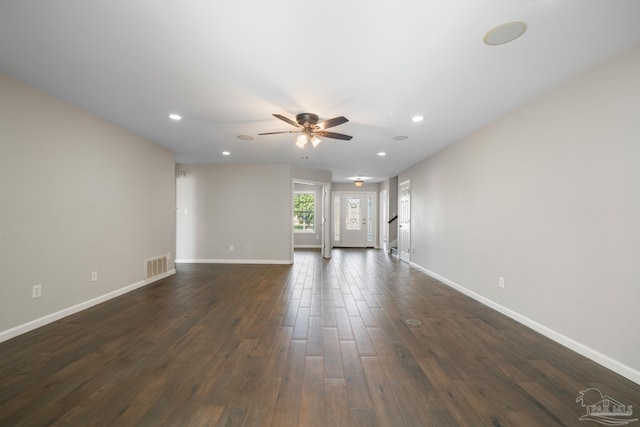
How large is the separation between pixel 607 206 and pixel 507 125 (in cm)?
155

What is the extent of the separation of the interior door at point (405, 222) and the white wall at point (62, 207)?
585 centimetres

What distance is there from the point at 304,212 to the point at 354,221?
1.98 meters

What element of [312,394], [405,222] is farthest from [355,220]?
[312,394]

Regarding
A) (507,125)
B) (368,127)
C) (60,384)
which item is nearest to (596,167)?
(507,125)

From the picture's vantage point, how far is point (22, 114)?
8.98 ft

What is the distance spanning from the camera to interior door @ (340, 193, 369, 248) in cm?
1045

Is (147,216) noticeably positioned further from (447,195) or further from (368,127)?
(447,195)

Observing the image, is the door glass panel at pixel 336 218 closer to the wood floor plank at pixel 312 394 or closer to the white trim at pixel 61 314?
the white trim at pixel 61 314

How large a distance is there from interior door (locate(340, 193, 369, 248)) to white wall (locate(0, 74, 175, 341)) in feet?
23.2

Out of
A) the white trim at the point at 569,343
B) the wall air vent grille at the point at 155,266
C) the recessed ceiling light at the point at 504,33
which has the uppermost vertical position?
the recessed ceiling light at the point at 504,33

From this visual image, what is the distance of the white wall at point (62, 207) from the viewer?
2646 mm

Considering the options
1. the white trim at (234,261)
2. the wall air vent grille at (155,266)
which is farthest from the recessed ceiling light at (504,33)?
the white trim at (234,261)

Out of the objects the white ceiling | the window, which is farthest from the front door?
the white ceiling

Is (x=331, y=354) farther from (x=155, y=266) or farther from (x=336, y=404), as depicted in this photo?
(x=155, y=266)
